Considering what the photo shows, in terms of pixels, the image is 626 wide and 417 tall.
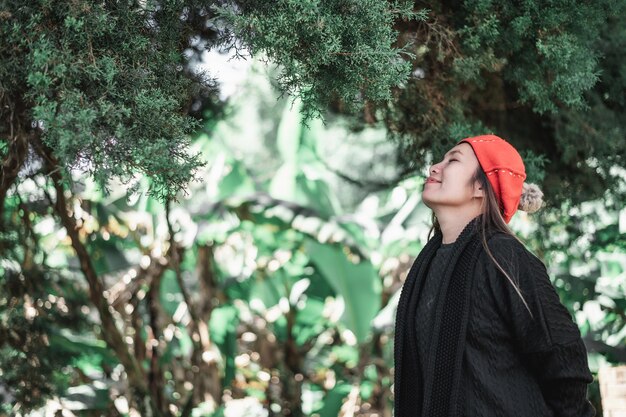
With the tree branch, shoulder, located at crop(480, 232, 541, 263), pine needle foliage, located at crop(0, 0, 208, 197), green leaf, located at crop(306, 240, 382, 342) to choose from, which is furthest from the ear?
green leaf, located at crop(306, 240, 382, 342)

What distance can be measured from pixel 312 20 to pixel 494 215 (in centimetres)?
80

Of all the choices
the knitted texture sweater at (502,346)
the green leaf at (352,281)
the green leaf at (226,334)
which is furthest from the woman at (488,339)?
the green leaf at (226,334)

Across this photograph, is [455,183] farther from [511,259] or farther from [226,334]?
[226,334]

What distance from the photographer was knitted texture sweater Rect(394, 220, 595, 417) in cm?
222

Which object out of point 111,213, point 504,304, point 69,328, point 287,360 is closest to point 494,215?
point 504,304

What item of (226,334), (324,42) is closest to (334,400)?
(226,334)

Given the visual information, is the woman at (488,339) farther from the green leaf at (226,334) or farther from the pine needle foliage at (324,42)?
the green leaf at (226,334)

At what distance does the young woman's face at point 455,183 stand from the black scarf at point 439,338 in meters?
0.09

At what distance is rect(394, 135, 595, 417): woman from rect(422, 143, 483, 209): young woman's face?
64mm

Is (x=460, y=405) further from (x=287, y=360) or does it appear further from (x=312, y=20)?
(x=287, y=360)

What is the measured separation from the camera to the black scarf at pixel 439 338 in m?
2.23

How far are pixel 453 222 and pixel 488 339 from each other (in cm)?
41

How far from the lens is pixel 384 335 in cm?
693

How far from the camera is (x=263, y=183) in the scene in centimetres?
725
